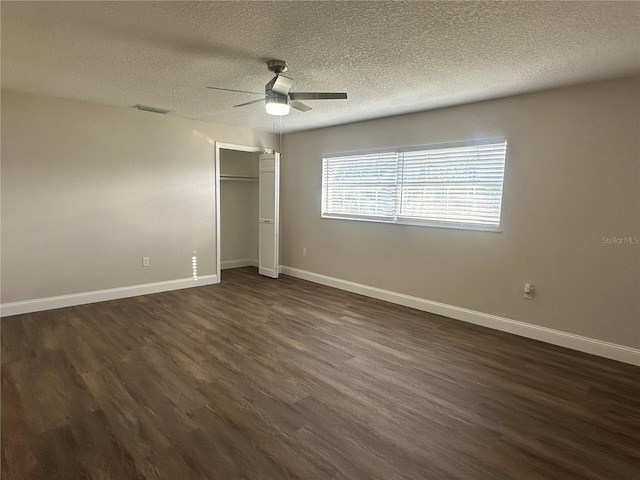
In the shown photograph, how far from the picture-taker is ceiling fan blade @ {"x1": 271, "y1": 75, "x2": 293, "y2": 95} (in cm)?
269

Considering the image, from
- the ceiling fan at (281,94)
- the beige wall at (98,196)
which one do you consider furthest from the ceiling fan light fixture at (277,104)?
the beige wall at (98,196)

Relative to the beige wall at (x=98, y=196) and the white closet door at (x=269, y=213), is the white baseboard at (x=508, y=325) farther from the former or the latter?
the beige wall at (x=98, y=196)

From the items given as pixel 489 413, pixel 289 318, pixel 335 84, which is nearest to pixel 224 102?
pixel 335 84

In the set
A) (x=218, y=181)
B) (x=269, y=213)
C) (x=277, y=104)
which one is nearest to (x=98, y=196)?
(x=218, y=181)

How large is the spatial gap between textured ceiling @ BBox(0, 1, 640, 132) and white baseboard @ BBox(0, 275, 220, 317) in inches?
94.8

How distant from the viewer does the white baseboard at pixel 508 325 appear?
304 centimetres

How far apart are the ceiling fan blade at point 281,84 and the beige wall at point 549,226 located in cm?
212

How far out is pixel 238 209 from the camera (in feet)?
22.1

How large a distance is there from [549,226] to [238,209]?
17.1ft

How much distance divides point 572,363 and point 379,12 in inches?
128

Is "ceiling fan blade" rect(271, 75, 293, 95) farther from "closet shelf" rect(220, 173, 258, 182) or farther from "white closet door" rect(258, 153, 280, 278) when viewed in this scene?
"closet shelf" rect(220, 173, 258, 182)

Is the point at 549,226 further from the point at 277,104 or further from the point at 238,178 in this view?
the point at 238,178

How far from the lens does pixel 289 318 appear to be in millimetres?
3988

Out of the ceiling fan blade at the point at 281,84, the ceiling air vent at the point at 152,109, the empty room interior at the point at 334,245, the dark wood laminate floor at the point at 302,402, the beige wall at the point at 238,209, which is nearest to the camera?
the dark wood laminate floor at the point at 302,402
